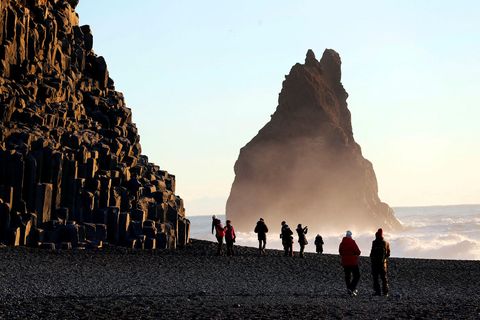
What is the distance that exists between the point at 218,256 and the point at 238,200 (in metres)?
127

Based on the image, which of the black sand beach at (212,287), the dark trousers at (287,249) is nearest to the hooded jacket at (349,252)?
the black sand beach at (212,287)

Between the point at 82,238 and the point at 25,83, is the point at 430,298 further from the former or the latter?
the point at 25,83

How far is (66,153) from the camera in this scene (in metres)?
45.7

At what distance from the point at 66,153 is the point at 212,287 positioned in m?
22.8

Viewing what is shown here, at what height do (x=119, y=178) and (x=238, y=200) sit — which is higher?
(x=238, y=200)

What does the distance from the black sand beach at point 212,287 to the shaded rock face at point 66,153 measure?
4006mm

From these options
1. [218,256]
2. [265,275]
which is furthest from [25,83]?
[265,275]

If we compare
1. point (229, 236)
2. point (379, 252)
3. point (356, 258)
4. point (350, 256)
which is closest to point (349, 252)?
point (350, 256)

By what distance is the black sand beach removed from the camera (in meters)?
18.7

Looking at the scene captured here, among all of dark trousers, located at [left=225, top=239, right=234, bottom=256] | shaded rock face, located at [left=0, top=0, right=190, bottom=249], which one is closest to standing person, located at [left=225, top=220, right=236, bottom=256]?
dark trousers, located at [left=225, top=239, right=234, bottom=256]

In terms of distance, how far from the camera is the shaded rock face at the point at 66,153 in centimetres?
4288

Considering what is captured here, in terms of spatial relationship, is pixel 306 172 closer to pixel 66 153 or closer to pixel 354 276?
pixel 66 153

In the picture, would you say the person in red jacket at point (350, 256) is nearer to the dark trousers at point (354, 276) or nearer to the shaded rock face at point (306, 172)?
the dark trousers at point (354, 276)

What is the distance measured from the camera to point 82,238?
4300 centimetres
